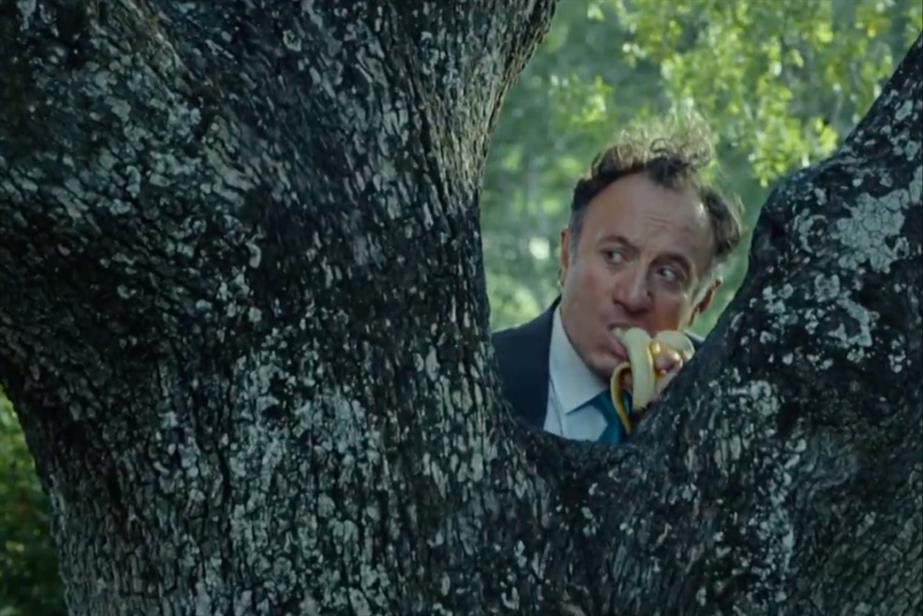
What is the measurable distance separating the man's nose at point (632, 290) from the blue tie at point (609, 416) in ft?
0.94

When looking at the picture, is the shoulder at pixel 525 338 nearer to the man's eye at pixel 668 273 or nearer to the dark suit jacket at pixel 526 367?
the dark suit jacket at pixel 526 367

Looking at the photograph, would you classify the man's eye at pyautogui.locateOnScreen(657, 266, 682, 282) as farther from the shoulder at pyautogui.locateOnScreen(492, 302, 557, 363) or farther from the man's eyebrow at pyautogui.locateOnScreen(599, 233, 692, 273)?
the shoulder at pyautogui.locateOnScreen(492, 302, 557, 363)

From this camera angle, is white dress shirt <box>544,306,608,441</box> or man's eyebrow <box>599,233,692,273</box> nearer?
white dress shirt <box>544,306,608,441</box>

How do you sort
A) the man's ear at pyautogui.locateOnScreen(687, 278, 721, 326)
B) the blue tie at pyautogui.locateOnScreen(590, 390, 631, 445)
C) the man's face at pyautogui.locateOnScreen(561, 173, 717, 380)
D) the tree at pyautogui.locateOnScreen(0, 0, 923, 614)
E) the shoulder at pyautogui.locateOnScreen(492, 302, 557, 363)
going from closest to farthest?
the tree at pyautogui.locateOnScreen(0, 0, 923, 614) < the blue tie at pyautogui.locateOnScreen(590, 390, 631, 445) < the shoulder at pyautogui.locateOnScreen(492, 302, 557, 363) < the man's face at pyautogui.locateOnScreen(561, 173, 717, 380) < the man's ear at pyautogui.locateOnScreen(687, 278, 721, 326)

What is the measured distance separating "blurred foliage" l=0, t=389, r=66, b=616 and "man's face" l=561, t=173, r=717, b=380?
3.38m

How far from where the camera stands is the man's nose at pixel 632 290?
16.0 feet

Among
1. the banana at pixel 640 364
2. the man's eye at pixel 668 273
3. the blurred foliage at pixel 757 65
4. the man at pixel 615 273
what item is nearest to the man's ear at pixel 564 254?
the man at pixel 615 273

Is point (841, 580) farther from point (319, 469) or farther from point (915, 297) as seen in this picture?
point (319, 469)

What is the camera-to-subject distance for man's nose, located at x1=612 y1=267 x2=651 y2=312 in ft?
16.0

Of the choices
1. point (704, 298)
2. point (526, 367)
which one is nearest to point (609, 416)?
point (526, 367)

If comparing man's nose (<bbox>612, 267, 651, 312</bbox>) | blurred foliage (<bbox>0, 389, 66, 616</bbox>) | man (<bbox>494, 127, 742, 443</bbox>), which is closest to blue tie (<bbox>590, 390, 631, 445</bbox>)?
man (<bbox>494, 127, 742, 443</bbox>)

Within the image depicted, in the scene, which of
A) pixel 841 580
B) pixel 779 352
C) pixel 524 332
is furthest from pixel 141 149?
pixel 524 332

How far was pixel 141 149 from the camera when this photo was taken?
330cm

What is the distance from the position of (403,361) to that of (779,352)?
624mm
